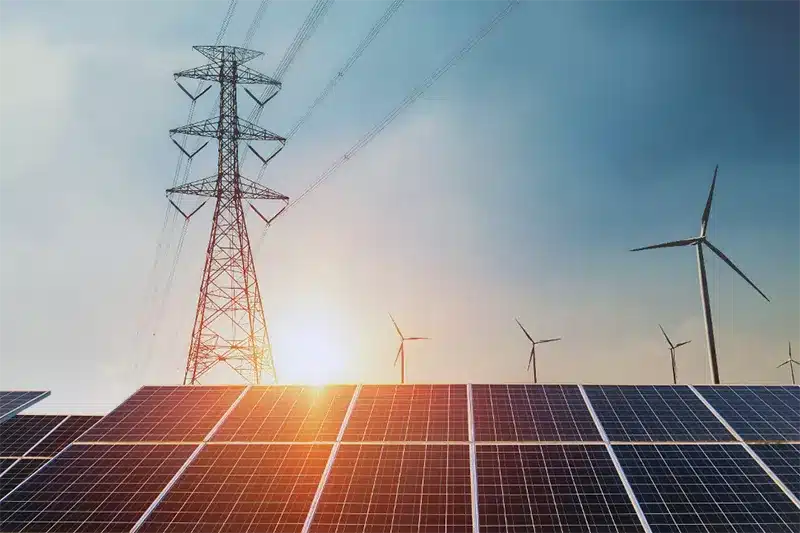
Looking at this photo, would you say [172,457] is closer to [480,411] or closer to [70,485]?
[70,485]

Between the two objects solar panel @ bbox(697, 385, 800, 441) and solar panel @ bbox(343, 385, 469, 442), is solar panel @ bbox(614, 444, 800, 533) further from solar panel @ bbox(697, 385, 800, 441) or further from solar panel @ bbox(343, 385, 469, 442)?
solar panel @ bbox(343, 385, 469, 442)

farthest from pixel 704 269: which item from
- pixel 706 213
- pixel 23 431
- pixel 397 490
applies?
pixel 23 431

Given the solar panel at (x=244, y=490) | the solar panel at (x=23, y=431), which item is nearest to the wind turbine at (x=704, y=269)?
the solar panel at (x=244, y=490)

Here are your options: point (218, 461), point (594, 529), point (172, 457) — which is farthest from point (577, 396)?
point (172, 457)

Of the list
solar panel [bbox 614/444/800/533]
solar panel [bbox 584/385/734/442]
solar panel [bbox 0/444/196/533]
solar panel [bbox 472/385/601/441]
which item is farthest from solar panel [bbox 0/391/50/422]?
solar panel [bbox 614/444/800/533]

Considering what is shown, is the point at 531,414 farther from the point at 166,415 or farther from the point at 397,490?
the point at 166,415

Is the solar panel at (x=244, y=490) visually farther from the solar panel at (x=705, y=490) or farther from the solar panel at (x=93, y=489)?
the solar panel at (x=705, y=490)
